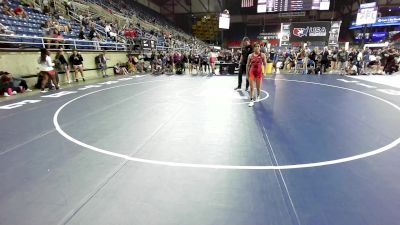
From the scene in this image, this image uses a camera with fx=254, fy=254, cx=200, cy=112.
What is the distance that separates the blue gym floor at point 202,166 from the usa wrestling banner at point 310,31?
16481 mm

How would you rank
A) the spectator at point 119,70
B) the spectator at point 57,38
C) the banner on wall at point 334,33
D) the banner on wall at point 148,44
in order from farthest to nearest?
the banner on wall at point 334,33 → the banner on wall at point 148,44 → the spectator at point 119,70 → the spectator at point 57,38

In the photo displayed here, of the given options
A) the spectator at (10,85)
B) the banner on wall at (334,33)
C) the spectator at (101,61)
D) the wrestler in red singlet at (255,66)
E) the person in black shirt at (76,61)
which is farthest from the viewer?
the banner on wall at (334,33)

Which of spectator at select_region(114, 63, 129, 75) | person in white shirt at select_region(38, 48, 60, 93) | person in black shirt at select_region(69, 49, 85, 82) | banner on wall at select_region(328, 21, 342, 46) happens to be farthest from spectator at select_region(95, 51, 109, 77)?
banner on wall at select_region(328, 21, 342, 46)

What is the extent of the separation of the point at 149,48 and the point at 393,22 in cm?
3968

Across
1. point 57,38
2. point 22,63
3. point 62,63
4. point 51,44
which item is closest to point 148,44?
point 57,38

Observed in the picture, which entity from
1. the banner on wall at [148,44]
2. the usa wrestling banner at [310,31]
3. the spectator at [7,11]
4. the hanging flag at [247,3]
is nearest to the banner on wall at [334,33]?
the usa wrestling banner at [310,31]

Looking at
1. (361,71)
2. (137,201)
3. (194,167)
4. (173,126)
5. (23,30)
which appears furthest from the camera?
(361,71)

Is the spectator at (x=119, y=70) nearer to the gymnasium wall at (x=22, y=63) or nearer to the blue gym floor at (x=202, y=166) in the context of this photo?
the gymnasium wall at (x=22, y=63)

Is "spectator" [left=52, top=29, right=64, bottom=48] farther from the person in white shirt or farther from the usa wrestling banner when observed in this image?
the usa wrestling banner

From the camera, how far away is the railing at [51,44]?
10492 mm

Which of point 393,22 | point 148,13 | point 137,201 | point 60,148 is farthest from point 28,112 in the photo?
point 393,22

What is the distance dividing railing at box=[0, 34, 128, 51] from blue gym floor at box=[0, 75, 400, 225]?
5502 millimetres

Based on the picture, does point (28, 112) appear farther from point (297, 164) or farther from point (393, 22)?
point (393, 22)

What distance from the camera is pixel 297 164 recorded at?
352cm
